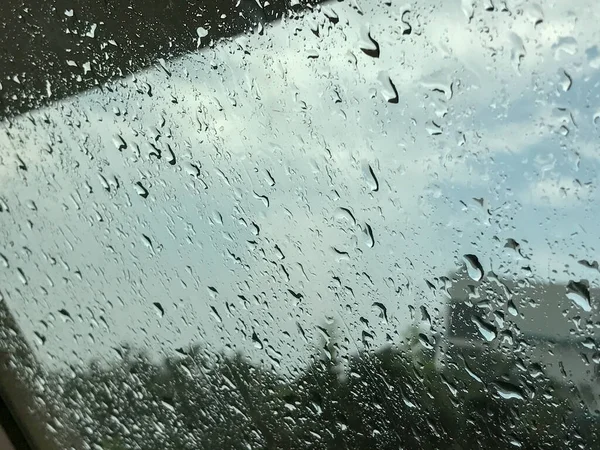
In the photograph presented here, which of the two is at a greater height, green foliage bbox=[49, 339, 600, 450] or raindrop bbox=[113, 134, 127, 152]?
raindrop bbox=[113, 134, 127, 152]

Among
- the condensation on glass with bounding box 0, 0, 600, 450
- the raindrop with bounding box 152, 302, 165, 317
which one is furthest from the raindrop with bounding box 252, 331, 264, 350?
the raindrop with bounding box 152, 302, 165, 317

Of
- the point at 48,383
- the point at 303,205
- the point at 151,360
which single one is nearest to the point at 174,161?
the point at 303,205

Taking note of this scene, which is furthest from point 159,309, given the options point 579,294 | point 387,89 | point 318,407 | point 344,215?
point 579,294

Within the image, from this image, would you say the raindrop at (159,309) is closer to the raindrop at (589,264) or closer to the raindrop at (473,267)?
the raindrop at (473,267)

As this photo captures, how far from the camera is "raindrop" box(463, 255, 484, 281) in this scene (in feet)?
2.48

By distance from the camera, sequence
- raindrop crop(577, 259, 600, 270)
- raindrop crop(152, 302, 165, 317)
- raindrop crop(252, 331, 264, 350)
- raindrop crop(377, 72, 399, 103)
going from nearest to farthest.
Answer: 1. raindrop crop(577, 259, 600, 270)
2. raindrop crop(377, 72, 399, 103)
3. raindrop crop(252, 331, 264, 350)
4. raindrop crop(152, 302, 165, 317)

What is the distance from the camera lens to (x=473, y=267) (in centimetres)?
76

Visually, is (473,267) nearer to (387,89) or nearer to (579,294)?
(579,294)

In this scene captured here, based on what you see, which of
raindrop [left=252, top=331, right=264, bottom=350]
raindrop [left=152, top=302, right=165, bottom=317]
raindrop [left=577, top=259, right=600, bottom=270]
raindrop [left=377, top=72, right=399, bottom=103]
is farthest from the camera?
raindrop [left=152, top=302, right=165, bottom=317]

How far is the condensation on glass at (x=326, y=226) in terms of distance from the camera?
2.27 feet

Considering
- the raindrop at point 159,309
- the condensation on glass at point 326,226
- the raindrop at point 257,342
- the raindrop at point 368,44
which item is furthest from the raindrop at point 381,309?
the raindrop at point 159,309

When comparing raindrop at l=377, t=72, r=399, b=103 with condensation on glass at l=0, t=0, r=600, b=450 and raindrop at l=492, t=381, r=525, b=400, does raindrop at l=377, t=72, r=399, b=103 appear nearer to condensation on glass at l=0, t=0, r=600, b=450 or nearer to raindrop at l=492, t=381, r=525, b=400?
condensation on glass at l=0, t=0, r=600, b=450

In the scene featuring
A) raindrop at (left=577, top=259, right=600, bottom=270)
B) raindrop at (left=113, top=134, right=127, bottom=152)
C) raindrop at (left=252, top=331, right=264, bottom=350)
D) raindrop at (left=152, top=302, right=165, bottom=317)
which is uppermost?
raindrop at (left=113, top=134, right=127, bottom=152)

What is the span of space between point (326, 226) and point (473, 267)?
24cm
